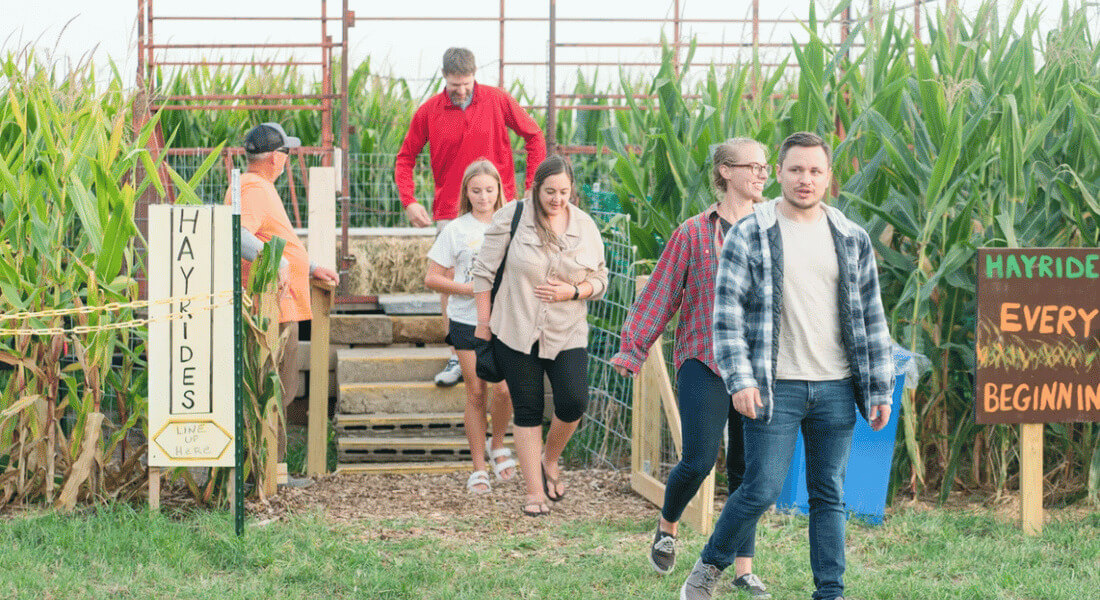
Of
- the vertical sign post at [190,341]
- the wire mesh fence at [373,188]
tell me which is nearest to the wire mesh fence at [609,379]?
the vertical sign post at [190,341]

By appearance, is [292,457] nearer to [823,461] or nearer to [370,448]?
[370,448]

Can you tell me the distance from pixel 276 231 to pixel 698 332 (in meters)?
2.42

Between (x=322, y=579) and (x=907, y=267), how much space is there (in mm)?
2951

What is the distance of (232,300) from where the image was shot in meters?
5.20

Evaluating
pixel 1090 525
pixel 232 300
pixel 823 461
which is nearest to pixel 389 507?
pixel 232 300

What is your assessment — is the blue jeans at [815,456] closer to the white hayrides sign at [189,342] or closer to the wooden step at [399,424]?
the white hayrides sign at [189,342]

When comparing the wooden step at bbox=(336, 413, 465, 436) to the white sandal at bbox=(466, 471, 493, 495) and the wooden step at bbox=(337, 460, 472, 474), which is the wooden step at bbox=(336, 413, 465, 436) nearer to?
the wooden step at bbox=(337, 460, 472, 474)

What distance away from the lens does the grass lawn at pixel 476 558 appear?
14.4ft

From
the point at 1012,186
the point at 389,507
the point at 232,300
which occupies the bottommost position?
the point at 389,507

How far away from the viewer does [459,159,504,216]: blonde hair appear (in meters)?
6.06

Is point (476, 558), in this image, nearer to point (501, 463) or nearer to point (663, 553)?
point (663, 553)

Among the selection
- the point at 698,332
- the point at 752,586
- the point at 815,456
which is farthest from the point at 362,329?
the point at 815,456

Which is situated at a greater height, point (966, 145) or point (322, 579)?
point (966, 145)

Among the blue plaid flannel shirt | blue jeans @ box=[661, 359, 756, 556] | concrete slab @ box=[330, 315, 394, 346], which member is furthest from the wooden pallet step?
the blue plaid flannel shirt
